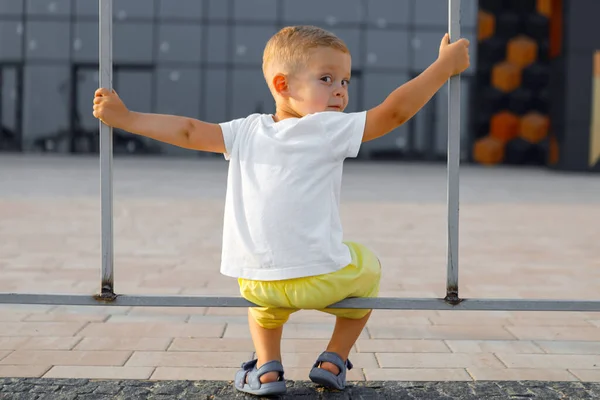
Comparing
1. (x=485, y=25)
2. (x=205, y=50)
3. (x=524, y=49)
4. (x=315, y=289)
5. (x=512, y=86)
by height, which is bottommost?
(x=315, y=289)

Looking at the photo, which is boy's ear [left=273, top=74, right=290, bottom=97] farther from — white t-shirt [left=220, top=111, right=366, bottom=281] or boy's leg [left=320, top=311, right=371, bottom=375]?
boy's leg [left=320, top=311, right=371, bottom=375]

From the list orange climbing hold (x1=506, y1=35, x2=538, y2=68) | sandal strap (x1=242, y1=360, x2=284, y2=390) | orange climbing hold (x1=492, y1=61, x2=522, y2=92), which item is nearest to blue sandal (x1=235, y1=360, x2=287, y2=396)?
sandal strap (x1=242, y1=360, x2=284, y2=390)

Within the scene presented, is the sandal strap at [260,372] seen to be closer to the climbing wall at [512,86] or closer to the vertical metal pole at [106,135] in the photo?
the vertical metal pole at [106,135]

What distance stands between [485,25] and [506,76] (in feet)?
5.06

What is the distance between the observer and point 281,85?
2295 millimetres

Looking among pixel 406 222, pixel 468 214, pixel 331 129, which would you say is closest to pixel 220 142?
pixel 331 129

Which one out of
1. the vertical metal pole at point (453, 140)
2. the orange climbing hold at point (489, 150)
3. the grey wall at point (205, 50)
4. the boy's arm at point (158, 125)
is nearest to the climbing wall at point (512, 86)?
the orange climbing hold at point (489, 150)

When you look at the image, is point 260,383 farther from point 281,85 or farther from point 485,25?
point 485,25

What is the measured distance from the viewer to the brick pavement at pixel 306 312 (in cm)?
273

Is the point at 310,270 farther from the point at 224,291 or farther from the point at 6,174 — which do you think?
the point at 6,174

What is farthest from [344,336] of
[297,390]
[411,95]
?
[411,95]

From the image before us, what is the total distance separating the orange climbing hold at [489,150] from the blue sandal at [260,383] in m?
20.1

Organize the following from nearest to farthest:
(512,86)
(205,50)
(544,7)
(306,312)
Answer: (306,312) → (544,7) → (205,50) → (512,86)

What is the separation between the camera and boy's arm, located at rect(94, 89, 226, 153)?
2.26 meters
